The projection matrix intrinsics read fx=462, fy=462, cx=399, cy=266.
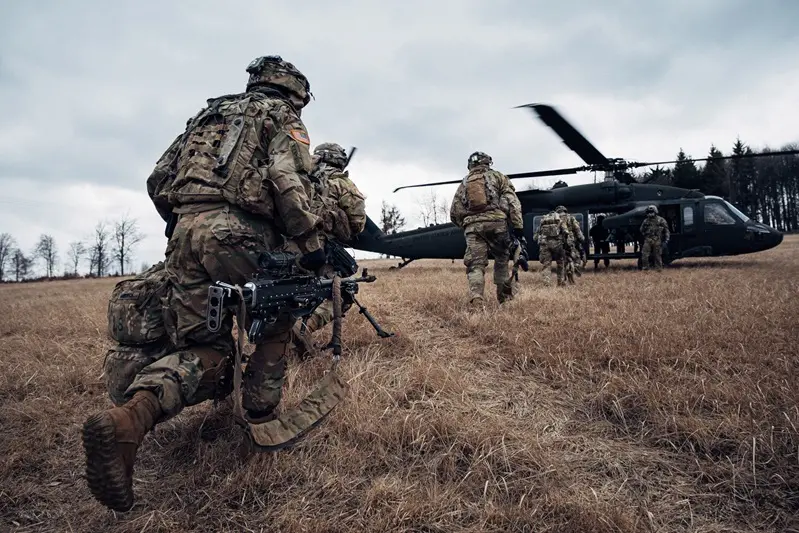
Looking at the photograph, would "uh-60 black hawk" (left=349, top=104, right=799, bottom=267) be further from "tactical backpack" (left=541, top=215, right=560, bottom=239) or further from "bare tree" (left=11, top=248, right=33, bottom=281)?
"bare tree" (left=11, top=248, right=33, bottom=281)

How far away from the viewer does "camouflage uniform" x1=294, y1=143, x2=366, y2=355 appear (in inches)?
196

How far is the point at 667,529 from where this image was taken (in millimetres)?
1846

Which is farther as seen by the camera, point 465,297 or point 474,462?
point 465,297

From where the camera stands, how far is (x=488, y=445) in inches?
93.7

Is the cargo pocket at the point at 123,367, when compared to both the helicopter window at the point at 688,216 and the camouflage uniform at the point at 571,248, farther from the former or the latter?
the helicopter window at the point at 688,216

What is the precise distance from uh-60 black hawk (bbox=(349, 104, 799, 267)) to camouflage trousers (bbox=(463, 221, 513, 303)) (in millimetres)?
4320

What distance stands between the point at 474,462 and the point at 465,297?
4.87 meters

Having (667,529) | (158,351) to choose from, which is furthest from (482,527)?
(158,351)

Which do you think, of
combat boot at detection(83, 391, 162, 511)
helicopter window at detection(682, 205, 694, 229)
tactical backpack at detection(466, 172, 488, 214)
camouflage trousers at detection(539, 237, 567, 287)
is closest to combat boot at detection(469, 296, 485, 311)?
tactical backpack at detection(466, 172, 488, 214)

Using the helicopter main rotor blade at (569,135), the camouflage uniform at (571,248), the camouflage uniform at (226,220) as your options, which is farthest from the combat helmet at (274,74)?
the camouflage uniform at (571,248)

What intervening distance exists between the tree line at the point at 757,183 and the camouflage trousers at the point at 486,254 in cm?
4416

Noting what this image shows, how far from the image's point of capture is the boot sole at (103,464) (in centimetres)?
182

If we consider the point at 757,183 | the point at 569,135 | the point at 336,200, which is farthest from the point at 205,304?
the point at 757,183

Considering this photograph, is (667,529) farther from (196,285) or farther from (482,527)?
(196,285)
